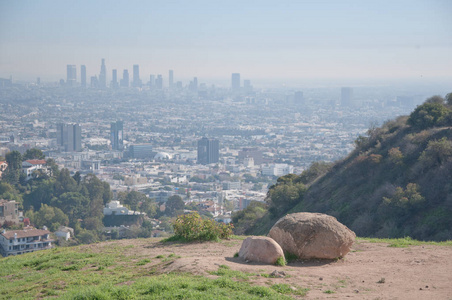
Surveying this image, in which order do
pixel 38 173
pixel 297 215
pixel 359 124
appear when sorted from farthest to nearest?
pixel 359 124 → pixel 38 173 → pixel 297 215

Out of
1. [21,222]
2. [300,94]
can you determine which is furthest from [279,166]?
[300,94]

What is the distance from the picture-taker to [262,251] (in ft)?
22.3

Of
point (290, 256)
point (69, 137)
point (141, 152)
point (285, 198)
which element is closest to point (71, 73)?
point (69, 137)

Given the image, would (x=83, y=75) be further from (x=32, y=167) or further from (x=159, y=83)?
(x=32, y=167)

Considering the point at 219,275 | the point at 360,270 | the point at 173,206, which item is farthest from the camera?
the point at 173,206

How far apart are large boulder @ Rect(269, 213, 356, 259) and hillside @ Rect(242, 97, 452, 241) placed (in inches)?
197

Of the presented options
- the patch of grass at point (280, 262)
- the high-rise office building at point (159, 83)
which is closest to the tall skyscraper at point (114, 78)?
the high-rise office building at point (159, 83)

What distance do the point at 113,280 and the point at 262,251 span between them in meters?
1.92

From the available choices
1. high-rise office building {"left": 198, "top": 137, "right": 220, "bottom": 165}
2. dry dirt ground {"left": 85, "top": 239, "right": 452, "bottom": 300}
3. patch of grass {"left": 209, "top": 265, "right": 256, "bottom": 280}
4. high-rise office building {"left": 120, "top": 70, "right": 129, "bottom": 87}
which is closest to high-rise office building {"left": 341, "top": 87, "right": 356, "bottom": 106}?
high-rise office building {"left": 198, "top": 137, "right": 220, "bottom": 165}

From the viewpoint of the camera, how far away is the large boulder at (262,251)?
6.75m

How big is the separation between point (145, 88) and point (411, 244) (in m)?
167

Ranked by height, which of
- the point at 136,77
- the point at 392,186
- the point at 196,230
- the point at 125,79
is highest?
the point at 136,77

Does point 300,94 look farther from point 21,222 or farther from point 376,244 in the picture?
point 376,244

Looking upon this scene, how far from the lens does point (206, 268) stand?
6207 millimetres
